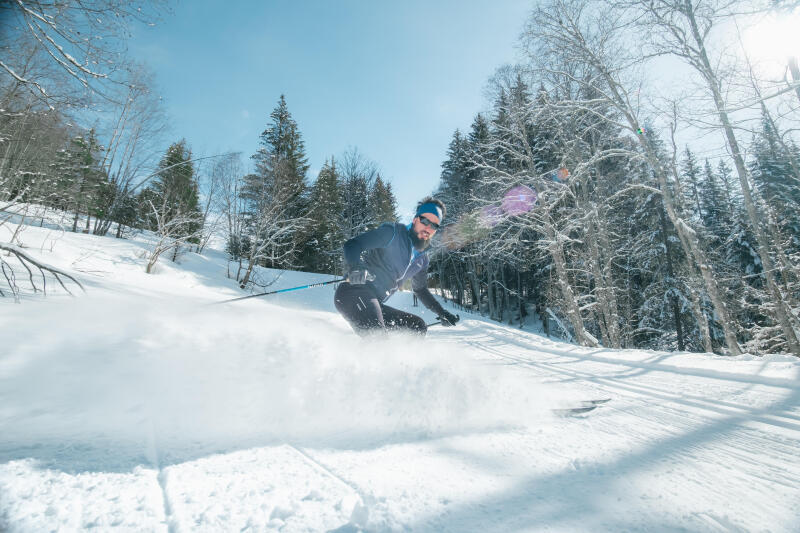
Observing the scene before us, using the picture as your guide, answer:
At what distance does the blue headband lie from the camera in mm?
3721

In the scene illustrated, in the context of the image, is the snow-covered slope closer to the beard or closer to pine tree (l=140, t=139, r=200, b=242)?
the beard

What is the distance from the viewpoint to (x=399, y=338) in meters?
3.55

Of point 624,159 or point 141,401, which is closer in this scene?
point 141,401

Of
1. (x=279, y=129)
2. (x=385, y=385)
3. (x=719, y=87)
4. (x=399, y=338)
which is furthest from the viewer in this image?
(x=279, y=129)

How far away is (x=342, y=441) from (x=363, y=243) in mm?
2089

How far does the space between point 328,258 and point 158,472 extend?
2929 centimetres

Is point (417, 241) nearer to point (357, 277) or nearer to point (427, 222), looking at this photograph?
point (427, 222)

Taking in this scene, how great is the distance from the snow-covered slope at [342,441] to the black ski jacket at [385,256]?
0.75m

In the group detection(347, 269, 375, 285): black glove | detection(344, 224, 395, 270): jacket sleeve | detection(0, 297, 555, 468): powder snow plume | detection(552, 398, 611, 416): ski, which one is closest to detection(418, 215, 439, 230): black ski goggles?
detection(344, 224, 395, 270): jacket sleeve

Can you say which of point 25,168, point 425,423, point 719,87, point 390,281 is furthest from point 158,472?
point 25,168

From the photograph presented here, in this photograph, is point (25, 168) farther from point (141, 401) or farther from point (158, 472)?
point (158, 472)

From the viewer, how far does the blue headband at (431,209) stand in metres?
3.72

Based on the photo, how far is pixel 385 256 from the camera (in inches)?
145

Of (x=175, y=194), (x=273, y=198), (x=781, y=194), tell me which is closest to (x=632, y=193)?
(x=781, y=194)
